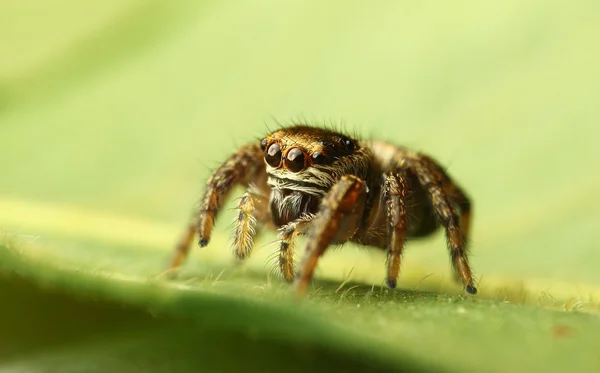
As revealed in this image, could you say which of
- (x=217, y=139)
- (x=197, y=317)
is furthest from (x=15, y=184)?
(x=197, y=317)

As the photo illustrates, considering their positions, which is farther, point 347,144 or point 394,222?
point 347,144

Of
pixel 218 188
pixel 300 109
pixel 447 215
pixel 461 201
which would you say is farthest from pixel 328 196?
pixel 300 109

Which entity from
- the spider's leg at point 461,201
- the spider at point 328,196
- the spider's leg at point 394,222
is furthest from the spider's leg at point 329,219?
the spider's leg at point 461,201

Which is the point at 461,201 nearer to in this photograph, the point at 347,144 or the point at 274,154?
the point at 347,144

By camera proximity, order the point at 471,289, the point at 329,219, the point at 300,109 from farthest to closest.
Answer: the point at 300,109 < the point at 471,289 < the point at 329,219

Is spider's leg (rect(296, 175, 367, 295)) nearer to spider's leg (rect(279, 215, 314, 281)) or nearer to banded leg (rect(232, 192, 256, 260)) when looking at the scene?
spider's leg (rect(279, 215, 314, 281))

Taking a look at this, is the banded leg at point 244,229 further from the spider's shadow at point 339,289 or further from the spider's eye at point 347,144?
the spider's eye at point 347,144

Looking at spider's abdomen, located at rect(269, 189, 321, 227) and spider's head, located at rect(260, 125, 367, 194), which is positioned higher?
spider's head, located at rect(260, 125, 367, 194)

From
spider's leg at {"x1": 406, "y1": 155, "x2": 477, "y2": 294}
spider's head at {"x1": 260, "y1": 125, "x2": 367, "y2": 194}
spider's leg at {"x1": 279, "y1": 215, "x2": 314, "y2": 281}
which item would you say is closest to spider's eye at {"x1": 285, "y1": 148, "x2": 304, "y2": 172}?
spider's head at {"x1": 260, "y1": 125, "x2": 367, "y2": 194}
